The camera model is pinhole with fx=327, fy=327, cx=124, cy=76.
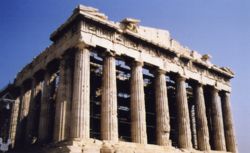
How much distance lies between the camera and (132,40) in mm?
24578

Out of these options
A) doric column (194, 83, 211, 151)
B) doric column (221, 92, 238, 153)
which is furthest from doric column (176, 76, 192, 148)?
doric column (221, 92, 238, 153)

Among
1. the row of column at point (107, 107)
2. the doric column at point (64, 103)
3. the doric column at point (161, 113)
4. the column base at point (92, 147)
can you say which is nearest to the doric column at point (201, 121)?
the row of column at point (107, 107)

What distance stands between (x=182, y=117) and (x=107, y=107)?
313 inches

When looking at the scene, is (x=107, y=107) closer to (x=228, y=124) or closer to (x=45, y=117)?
(x=45, y=117)

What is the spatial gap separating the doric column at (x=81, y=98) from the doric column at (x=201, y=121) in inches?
474

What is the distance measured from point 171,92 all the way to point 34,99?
1319cm

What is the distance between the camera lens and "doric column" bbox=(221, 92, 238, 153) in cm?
3016

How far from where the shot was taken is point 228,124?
101ft

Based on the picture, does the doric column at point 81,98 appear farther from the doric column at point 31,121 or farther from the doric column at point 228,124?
the doric column at point 228,124

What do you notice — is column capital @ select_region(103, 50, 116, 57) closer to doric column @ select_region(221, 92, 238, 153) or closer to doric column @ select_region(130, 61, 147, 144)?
doric column @ select_region(130, 61, 147, 144)

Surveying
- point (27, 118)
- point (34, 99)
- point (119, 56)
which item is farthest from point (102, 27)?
point (27, 118)

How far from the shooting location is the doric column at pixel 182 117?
84.4 ft

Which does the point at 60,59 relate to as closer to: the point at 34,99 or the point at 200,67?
the point at 34,99

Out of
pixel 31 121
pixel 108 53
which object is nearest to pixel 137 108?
pixel 108 53
